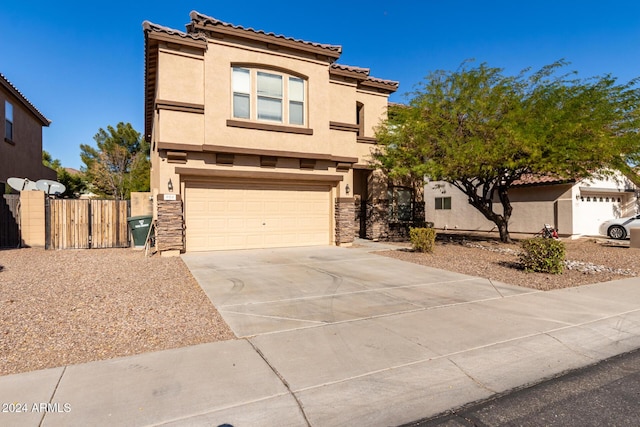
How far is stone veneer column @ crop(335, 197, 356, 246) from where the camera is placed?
559 inches

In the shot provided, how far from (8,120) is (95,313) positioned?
54.8ft

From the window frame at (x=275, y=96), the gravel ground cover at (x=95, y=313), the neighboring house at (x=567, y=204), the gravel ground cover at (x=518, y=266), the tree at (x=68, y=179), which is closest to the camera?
the gravel ground cover at (x=95, y=313)

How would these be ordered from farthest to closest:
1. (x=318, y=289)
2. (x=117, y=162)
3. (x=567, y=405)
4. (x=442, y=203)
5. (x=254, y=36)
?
(x=117, y=162)
(x=442, y=203)
(x=254, y=36)
(x=318, y=289)
(x=567, y=405)

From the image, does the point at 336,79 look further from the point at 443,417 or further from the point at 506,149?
the point at 443,417

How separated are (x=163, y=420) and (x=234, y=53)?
11756 mm

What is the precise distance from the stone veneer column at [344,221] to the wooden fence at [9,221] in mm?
11421

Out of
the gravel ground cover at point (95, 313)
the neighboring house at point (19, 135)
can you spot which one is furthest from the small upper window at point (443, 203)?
the neighboring house at point (19, 135)

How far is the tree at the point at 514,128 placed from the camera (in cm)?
1179

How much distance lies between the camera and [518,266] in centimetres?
1008

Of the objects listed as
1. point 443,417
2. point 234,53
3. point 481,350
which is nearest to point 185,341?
point 443,417

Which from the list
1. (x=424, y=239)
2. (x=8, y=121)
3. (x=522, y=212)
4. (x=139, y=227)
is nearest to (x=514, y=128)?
(x=424, y=239)

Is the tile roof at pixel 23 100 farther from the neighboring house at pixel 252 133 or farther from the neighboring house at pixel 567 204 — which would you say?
the neighboring house at pixel 567 204

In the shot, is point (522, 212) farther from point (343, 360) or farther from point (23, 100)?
point (23, 100)

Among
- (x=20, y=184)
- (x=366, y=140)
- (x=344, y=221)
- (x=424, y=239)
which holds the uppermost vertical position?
(x=366, y=140)
